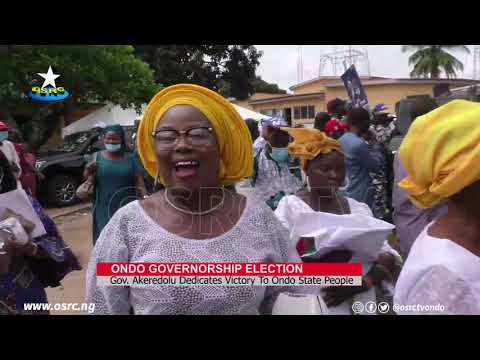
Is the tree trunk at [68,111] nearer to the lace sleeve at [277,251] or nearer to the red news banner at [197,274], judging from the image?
the red news banner at [197,274]

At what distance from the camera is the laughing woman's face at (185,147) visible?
171 cm

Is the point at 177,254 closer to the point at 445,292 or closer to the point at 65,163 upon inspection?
the point at 445,292

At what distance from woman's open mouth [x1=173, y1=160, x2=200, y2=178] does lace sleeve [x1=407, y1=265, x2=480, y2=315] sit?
795 millimetres

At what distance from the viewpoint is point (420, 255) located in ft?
5.01

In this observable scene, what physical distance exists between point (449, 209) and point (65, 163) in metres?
2.03

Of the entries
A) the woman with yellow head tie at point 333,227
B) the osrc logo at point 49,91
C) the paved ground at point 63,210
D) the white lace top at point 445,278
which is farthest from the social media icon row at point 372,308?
the osrc logo at point 49,91

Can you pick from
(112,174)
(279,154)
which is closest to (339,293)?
(279,154)

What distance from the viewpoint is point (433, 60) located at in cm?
244

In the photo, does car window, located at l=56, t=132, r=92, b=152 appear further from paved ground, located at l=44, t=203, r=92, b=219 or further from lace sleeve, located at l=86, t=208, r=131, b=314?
lace sleeve, located at l=86, t=208, r=131, b=314

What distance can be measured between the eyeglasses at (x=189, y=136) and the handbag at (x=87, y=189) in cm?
120

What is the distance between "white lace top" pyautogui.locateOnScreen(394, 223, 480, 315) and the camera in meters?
1.44

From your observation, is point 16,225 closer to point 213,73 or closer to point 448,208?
point 213,73

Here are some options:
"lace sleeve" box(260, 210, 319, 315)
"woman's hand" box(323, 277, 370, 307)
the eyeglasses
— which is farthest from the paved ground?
"woman's hand" box(323, 277, 370, 307)

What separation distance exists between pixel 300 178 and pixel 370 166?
410 millimetres
